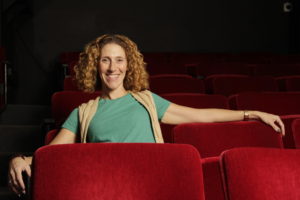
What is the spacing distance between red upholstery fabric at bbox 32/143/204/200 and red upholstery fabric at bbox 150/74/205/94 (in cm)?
54

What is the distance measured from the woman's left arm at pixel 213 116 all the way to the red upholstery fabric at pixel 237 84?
348 millimetres

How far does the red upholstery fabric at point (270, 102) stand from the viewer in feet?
2.16

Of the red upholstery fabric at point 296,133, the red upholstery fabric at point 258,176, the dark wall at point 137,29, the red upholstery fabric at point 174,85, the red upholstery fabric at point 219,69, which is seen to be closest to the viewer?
the red upholstery fabric at point 258,176

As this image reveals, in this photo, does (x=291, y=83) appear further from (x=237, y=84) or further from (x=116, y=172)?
(x=116, y=172)

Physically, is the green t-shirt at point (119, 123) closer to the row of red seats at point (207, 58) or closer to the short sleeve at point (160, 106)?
the short sleeve at point (160, 106)

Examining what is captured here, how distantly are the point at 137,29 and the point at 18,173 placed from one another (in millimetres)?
1524

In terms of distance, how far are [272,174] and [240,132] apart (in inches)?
6.9

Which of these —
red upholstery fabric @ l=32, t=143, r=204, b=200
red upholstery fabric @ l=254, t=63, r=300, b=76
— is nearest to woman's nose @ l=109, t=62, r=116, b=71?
red upholstery fabric @ l=32, t=143, r=204, b=200

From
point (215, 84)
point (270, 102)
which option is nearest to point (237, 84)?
point (215, 84)

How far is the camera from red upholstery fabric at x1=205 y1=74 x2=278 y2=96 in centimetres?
87

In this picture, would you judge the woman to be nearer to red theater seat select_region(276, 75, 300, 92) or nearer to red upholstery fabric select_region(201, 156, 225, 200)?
red upholstery fabric select_region(201, 156, 225, 200)

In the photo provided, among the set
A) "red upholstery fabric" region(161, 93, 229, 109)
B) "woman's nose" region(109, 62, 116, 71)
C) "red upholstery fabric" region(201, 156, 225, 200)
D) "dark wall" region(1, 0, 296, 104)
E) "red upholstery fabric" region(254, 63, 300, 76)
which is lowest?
"red upholstery fabric" region(201, 156, 225, 200)

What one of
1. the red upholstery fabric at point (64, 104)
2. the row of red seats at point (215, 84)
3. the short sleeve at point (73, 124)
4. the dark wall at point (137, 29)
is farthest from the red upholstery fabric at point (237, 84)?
the dark wall at point (137, 29)

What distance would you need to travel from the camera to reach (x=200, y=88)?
857mm
